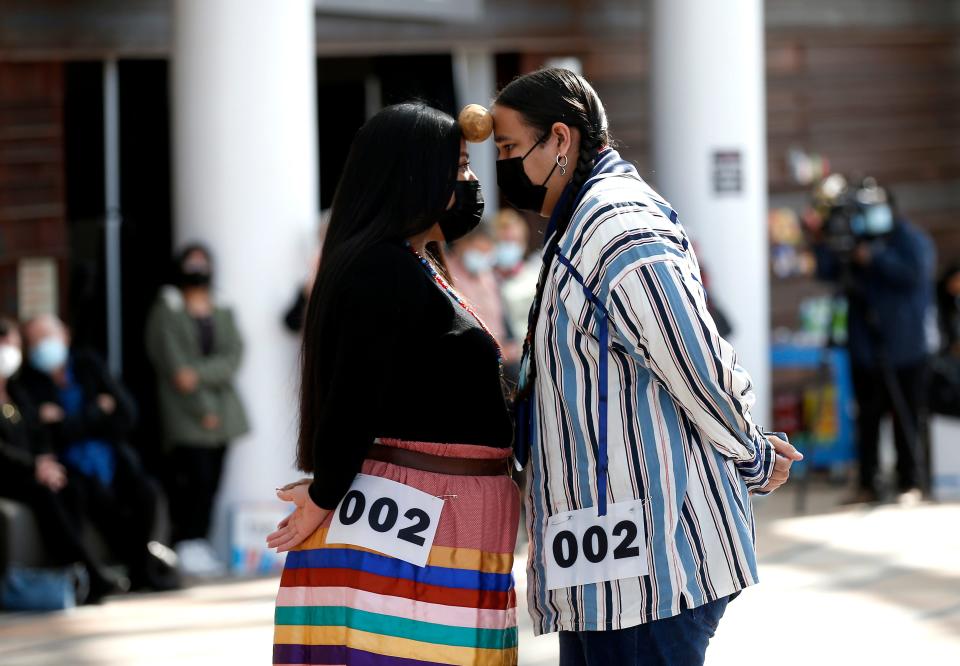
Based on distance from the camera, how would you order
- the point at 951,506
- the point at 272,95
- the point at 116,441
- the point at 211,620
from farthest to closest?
the point at 951,506 → the point at 272,95 → the point at 116,441 → the point at 211,620

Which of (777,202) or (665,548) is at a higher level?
(777,202)

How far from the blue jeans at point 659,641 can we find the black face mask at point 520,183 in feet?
2.73

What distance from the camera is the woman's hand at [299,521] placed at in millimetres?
2678

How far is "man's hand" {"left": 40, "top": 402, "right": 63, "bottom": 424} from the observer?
6281mm

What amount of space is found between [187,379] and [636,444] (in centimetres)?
477

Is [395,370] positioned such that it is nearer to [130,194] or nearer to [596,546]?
[596,546]

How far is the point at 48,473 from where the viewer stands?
242 inches

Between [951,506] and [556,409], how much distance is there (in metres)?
6.33

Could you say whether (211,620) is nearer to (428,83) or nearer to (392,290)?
(392,290)

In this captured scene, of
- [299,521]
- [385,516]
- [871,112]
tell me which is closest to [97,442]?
[299,521]

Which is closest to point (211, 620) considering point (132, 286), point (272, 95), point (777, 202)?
point (272, 95)

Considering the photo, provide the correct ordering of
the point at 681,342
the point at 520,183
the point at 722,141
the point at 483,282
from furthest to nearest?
the point at 722,141, the point at 483,282, the point at 520,183, the point at 681,342

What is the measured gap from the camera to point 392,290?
260 centimetres

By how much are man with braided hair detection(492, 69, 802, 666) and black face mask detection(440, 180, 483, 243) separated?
0.30 meters
